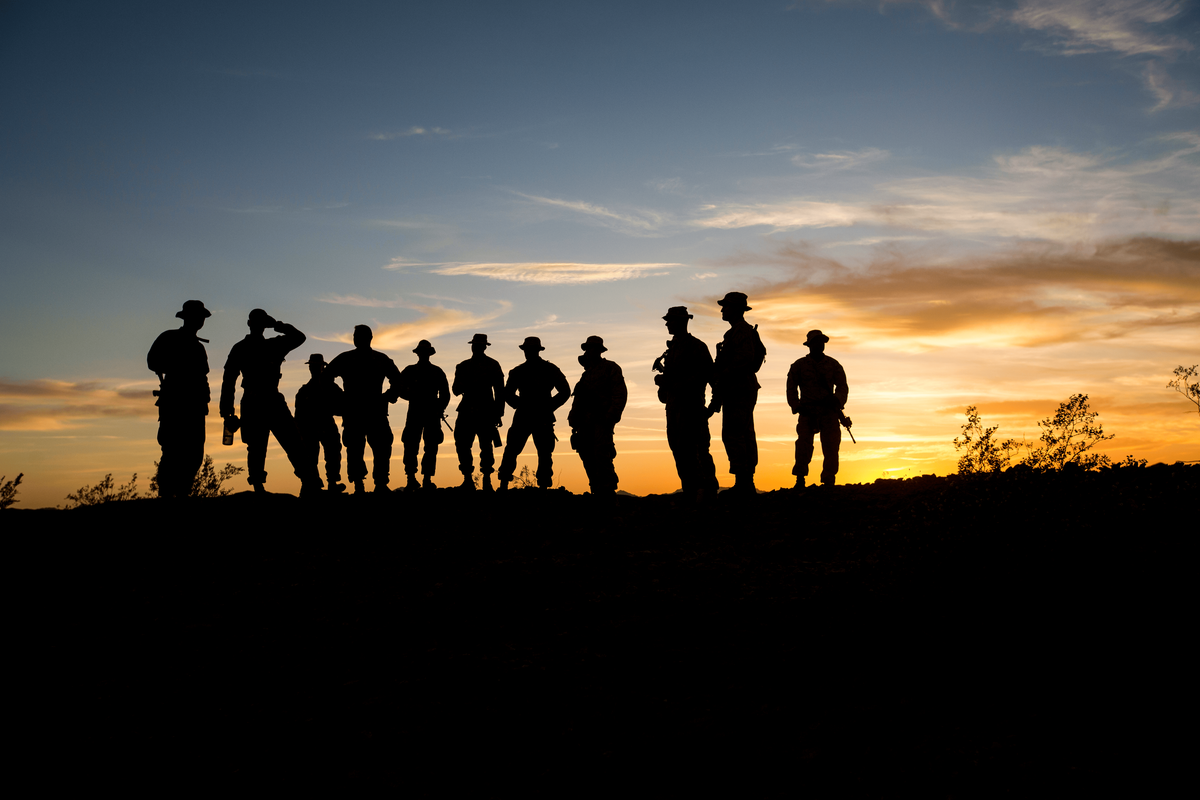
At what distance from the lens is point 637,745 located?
199 inches

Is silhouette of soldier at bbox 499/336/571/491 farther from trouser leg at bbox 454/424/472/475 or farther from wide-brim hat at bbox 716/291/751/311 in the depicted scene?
wide-brim hat at bbox 716/291/751/311

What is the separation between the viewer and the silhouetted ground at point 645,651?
487 centimetres

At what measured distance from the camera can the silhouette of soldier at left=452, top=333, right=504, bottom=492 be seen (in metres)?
14.0

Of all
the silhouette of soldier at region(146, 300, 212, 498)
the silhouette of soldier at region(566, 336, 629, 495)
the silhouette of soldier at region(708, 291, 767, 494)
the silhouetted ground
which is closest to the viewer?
the silhouetted ground

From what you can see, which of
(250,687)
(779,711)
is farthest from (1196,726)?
(250,687)

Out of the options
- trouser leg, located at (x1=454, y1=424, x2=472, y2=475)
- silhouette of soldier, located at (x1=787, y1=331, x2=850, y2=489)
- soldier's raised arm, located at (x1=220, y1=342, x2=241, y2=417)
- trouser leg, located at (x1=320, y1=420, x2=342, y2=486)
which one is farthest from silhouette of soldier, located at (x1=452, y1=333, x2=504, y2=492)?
silhouette of soldier, located at (x1=787, y1=331, x2=850, y2=489)

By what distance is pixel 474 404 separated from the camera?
1394 cm

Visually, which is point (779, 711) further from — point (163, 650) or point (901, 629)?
point (163, 650)

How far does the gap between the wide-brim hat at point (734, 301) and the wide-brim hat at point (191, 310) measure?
7.26m

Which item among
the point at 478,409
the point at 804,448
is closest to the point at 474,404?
the point at 478,409

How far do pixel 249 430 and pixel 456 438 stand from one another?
11.4 ft

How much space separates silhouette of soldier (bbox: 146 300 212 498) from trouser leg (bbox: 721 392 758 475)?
725cm

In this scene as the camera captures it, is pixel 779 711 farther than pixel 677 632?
No

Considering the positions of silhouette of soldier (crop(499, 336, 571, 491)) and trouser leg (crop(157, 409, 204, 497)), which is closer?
trouser leg (crop(157, 409, 204, 497))
